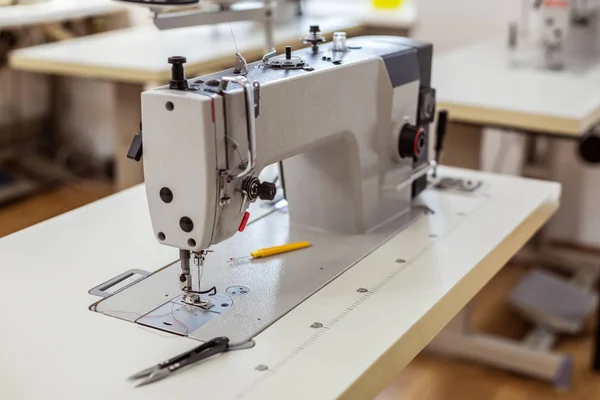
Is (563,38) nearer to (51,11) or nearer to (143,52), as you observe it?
(143,52)

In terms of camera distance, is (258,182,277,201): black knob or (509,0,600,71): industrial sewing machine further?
(509,0,600,71): industrial sewing machine

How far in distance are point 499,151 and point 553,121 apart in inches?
60.6

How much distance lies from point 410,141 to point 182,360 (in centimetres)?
73

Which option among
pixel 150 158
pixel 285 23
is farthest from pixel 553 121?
pixel 285 23

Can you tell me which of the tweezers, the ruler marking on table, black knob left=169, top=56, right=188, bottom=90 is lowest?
the ruler marking on table

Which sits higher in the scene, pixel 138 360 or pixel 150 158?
pixel 150 158

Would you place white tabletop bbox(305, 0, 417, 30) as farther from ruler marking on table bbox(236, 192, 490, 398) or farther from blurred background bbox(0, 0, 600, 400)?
ruler marking on table bbox(236, 192, 490, 398)

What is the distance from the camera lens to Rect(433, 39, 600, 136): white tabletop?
7.70ft

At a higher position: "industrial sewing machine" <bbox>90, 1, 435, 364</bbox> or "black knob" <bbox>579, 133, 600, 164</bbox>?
"industrial sewing machine" <bbox>90, 1, 435, 364</bbox>

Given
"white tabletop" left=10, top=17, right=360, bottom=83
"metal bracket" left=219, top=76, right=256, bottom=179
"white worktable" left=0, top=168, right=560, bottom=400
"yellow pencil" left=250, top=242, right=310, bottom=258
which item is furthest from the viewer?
"white tabletop" left=10, top=17, right=360, bottom=83

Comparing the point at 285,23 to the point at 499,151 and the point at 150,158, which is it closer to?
the point at 499,151

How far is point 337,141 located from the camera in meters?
1.58

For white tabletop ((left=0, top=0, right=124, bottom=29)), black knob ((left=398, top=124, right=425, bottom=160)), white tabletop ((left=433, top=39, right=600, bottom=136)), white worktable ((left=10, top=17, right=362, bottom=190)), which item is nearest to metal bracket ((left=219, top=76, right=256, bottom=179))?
black knob ((left=398, top=124, right=425, bottom=160))

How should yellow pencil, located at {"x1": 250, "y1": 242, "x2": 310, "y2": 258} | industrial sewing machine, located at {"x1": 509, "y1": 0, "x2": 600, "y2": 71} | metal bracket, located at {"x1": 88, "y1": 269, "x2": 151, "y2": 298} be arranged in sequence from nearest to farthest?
metal bracket, located at {"x1": 88, "y1": 269, "x2": 151, "y2": 298} < yellow pencil, located at {"x1": 250, "y1": 242, "x2": 310, "y2": 258} < industrial sewing machine, located at {"x1": 509, "y1": 0, "x2": 600, "y2": 71}
